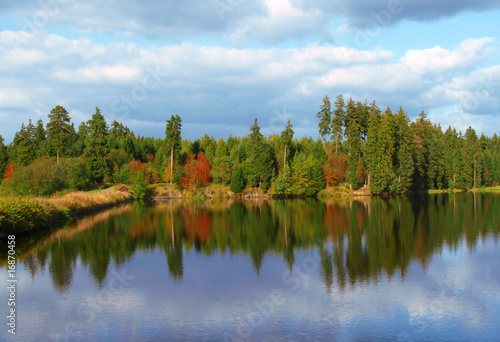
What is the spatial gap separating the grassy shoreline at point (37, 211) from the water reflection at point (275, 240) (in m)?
1.72

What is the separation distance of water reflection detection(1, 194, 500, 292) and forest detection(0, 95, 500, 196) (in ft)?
114

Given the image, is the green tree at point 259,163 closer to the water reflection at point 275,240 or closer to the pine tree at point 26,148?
the water reflection at point 275,240

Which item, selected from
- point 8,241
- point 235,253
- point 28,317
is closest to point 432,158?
point 235,253

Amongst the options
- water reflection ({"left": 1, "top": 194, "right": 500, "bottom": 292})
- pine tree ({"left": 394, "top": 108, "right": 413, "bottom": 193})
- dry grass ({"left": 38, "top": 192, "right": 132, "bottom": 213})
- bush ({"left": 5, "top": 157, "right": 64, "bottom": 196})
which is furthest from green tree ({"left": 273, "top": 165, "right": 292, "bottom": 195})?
bush ({"left": 5, "top": 157, "right": 64, "bottom": 196})

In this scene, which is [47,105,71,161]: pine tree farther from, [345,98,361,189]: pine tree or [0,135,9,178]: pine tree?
[345,98,361,189]: pine tree

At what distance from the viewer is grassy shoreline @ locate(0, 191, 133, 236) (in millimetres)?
29703

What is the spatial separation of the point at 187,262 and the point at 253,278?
5203mm

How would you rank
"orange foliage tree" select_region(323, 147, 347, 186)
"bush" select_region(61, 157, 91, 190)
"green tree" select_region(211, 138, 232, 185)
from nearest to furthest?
1. "bush" select_region(61, 157, 91, 190)
2. "orange foliage tree" select_region(323, 147, 347, 186)
3. "green tree" select_region(211, 138, 232, 185)

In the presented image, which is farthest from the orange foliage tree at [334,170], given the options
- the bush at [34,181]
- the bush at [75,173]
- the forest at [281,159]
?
the bush at [34,181]

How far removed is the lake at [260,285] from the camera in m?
13.4

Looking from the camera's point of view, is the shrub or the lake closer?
the lake

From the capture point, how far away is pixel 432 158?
9150cm

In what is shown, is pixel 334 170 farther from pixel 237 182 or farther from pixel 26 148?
pixel 26 148

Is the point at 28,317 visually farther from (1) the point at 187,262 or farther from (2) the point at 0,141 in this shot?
(2) the point at 0,141
